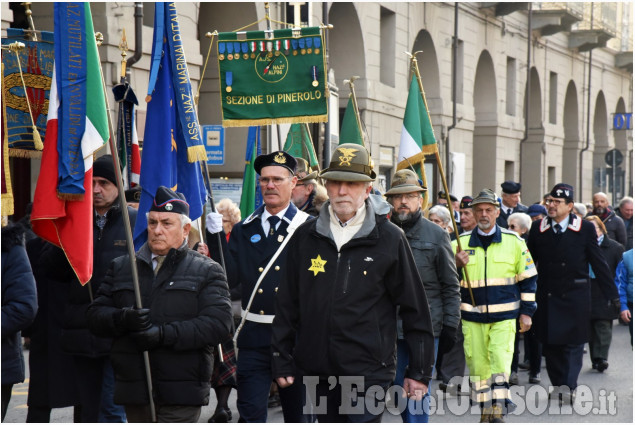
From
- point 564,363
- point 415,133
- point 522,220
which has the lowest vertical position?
point 564,363

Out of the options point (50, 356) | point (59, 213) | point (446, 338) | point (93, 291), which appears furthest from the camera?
point (446, 338)

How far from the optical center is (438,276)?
7.61 metres

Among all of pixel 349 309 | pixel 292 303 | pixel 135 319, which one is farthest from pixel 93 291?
pixel 349 309

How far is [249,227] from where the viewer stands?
7.13 metres

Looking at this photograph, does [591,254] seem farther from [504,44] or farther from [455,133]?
[504,44]

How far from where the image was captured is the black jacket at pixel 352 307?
17.7ft

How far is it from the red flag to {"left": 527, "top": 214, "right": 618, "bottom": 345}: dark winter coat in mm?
5408

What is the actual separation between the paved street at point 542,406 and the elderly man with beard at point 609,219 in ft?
18.0

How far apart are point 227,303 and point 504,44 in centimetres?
2991

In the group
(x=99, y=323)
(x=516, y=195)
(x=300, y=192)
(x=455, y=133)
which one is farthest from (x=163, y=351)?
(x=455, y=133)

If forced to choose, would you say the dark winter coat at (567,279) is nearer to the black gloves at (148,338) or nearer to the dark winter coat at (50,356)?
the dark winter coat at (50,356)

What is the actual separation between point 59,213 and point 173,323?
110cm

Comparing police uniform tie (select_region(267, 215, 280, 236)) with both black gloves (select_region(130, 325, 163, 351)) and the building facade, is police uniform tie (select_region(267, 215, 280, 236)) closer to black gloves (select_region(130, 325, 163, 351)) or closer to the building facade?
black gloves (select_region(130, 325, 163, 351))

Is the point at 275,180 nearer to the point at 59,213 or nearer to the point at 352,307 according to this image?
the point at 59,213
